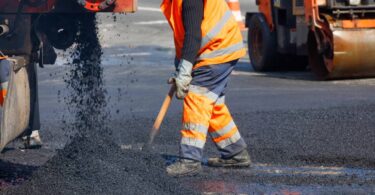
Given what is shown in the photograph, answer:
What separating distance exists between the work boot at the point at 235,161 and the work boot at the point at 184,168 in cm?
38

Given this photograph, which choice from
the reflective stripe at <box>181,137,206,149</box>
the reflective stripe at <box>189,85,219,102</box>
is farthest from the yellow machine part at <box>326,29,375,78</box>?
the reflective stripe at <box>181,137,206,149</box>

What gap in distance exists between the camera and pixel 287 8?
13.1 m

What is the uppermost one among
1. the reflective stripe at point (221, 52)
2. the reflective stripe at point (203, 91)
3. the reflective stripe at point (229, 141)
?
the reflective stripe at point (221, 52)

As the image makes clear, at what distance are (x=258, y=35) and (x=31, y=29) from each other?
7791 mm

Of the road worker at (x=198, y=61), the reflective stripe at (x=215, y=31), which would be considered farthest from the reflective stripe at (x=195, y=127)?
the reflective stripe at (x=215, y=31)

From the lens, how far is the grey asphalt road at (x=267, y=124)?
6660mm

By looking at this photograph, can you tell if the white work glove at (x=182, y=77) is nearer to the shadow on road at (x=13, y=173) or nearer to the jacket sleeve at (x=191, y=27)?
the jacket sleeve at (x=191, y=27)

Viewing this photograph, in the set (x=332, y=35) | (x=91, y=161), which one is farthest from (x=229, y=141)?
(x=332, y=35)

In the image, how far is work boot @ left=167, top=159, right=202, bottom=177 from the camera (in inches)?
267

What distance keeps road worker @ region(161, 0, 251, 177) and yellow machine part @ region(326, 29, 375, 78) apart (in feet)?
15.5

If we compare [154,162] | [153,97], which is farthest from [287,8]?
[154,162]

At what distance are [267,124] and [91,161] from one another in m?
2.89

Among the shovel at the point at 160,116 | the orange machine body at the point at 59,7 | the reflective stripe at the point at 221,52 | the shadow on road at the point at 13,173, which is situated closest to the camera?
the orange machine body at the point at 59,7

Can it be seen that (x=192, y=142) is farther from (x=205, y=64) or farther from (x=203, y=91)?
(x=205, y=64)
